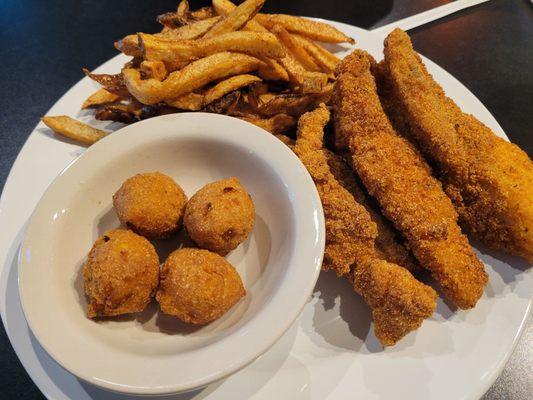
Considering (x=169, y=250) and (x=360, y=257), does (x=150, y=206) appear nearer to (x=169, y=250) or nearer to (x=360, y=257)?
(x=169, y=250)


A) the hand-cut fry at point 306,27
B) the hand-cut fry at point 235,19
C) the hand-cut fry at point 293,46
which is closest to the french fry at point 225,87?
the hand-cut fry at point 235,19

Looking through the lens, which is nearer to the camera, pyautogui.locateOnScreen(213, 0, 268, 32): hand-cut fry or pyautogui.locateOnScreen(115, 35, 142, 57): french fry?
pyautogui.locateOnScreen(115, 35, 142, 57): french fry

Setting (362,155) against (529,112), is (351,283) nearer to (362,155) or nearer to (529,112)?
(362,155)

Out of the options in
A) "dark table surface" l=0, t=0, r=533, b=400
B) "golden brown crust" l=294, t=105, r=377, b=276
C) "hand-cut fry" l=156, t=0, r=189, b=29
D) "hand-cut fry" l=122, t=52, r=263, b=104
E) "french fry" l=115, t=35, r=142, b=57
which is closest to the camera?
"golden brown crust" l=294, t=105, r=377, b=276

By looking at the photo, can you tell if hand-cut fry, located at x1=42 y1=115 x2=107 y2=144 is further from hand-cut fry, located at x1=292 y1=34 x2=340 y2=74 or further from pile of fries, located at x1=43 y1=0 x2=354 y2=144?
hand-cut fry, located at x1=292 y1=34 x2=340 y2=74

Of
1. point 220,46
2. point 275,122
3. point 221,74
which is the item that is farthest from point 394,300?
point 220,46

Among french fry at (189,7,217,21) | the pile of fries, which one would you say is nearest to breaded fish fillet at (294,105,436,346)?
the pile of fries

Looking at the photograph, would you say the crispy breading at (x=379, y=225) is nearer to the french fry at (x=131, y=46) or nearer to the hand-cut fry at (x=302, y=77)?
the hand-cut fry at (x=302, y=77)
